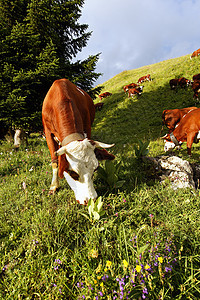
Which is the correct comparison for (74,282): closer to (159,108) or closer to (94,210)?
(94,210)

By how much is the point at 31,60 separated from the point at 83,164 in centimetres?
719

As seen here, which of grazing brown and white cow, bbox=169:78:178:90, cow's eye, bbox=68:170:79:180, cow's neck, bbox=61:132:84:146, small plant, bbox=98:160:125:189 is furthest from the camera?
grazing brown and white cow, bbox=169:78:178:90

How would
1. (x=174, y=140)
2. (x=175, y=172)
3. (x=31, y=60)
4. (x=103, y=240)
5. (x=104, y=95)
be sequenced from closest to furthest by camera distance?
(x=103, y=240)
(x=175, y=172)
(x=174, y=140)
(x=31, y=60)
(x=104, y=95)

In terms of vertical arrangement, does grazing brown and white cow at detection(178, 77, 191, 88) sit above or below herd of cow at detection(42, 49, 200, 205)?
above

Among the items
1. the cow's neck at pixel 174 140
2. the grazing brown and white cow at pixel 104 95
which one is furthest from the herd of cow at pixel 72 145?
the grazing brown and white cow at pixel 104 95

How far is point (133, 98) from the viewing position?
18.8 m

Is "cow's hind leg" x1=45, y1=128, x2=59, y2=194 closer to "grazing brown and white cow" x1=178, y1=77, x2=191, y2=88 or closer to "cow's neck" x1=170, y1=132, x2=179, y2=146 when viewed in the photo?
"cow's neck" x1=170, y1=132, x2=179, y2=146

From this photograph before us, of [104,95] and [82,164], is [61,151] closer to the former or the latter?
[82,164]

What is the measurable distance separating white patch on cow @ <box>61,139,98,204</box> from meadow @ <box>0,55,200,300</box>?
0.91ft

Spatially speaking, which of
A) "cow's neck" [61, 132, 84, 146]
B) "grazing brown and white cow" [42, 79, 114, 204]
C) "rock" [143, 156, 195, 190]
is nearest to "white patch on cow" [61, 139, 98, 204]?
"grazing brown and white cow" [42, 79, 114, 204]

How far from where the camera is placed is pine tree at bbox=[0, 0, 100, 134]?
664cm

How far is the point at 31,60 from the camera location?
748cm

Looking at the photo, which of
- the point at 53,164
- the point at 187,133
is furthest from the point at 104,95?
the point at 53,164

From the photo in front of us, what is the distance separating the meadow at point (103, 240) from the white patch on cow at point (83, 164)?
0.91 feet
